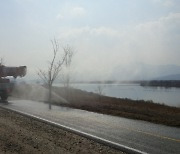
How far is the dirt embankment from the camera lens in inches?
328

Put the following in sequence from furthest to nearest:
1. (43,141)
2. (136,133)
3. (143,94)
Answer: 1. (143,94)
2. (136,133)
3. (43,141)

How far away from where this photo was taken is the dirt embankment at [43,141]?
8320 millimetres

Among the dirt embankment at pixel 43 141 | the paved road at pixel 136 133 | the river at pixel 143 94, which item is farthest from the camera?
the river at pixel 143 94

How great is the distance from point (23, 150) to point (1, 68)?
21.5m

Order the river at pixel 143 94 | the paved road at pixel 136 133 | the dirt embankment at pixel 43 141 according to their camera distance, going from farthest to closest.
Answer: the river at pixel 143 94, the paved road at pixel 136 133, the dirt embankment at pixel 43 141

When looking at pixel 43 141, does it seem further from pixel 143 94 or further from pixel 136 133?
pixel 143 94

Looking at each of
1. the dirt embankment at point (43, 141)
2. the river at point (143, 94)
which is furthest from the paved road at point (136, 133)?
the river at point (143, 94)

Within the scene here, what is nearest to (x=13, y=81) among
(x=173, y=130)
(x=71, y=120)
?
(x=71, y=120)

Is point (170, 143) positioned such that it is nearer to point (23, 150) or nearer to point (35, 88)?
point (23, 150)

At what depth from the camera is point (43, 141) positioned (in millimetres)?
9367

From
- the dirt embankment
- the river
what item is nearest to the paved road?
the dirt embankment

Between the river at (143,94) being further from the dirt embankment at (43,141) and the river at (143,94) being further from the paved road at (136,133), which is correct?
the dirt embankment at (43,141)

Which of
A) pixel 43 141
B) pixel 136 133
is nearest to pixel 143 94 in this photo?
pixel 136 133

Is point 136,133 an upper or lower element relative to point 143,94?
lower
